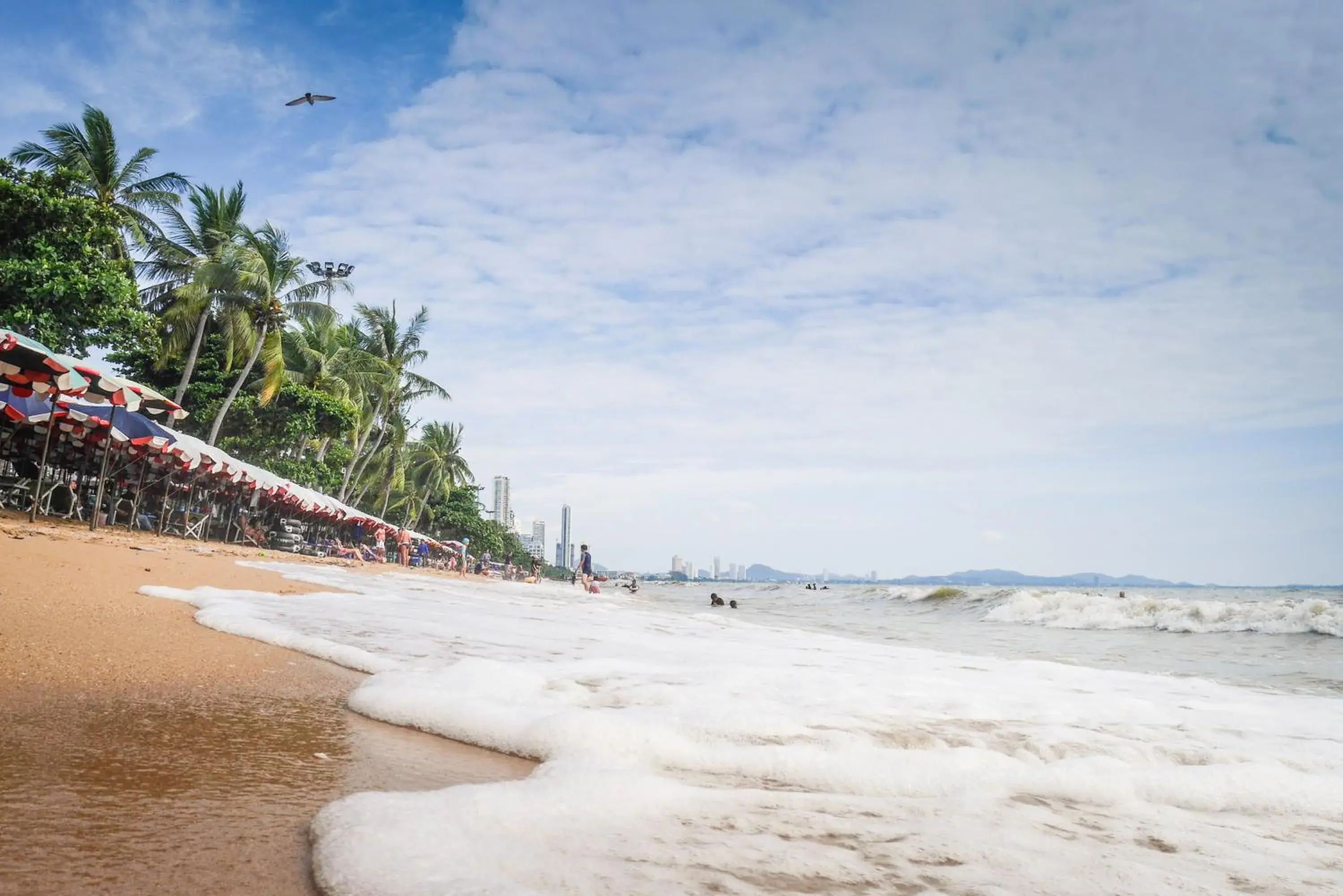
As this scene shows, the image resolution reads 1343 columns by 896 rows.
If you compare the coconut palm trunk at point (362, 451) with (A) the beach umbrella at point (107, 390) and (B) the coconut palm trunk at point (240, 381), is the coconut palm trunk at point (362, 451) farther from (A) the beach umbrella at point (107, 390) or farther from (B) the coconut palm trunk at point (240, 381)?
(A) the beach umbrella at point (107, 390)

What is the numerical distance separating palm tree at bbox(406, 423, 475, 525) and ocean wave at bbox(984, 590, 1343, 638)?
115 feet

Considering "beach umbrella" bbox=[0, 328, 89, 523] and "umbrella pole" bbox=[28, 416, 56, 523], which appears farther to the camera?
"umbrella pole" bbox=[28, 416, 56, 523]

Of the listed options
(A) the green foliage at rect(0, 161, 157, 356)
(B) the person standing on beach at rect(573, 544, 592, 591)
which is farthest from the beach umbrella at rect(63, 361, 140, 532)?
(B) the person standing on beach at rect(573, 544, 592, 591)

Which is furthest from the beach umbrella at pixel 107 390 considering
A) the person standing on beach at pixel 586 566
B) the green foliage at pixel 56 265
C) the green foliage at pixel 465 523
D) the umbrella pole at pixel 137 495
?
the green foliage at pixel 465 523

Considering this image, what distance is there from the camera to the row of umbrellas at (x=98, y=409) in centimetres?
866

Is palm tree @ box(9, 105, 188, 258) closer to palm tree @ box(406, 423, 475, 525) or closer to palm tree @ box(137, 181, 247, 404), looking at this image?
palm tree @ box(137, 181, 247, 404)

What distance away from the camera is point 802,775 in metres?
2.58

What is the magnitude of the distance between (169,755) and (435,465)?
46577 mm

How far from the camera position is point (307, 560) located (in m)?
19.0

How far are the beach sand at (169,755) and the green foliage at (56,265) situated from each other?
12237 mm

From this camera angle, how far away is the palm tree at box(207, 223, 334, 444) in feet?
68.9

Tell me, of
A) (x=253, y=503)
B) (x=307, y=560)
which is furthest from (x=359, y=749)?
(x=253, y=503)

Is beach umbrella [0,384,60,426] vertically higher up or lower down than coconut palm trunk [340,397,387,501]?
lower down

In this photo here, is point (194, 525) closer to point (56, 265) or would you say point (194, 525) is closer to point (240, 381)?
point (240, 381)
